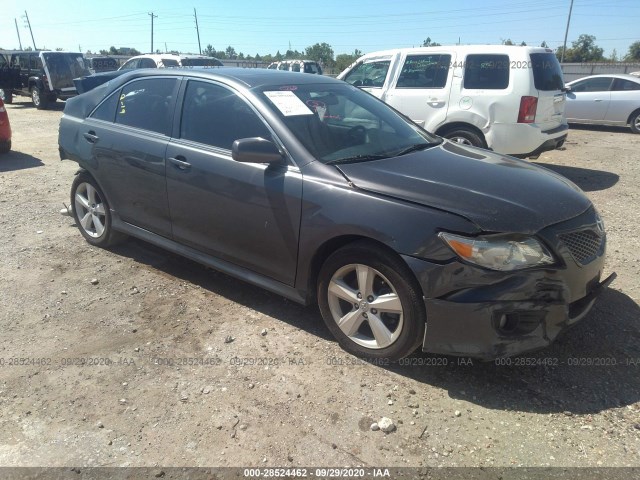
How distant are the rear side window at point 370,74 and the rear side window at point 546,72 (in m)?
2.24

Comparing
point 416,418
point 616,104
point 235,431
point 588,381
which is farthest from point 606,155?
point 235,431

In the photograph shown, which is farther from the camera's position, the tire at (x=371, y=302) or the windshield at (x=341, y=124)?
the windshield at (x=341, y=124)

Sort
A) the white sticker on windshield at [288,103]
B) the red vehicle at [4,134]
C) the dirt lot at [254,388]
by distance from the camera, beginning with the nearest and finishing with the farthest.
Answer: the dirt lot at [254,388], the white sticker on windshield at [288,103], the red vehicle at [4,134]

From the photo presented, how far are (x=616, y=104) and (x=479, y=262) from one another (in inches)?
487

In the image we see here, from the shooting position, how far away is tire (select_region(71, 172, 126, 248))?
458cm

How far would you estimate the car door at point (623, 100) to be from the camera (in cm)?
1225

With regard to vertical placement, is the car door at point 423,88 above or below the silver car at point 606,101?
above

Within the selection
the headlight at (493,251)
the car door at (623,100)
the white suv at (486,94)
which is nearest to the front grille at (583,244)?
the headlight at (493,251)

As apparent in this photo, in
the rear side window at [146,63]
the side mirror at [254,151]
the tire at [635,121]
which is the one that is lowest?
the tire at [635,121]

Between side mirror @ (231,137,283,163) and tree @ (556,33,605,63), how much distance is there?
66308 millimetres

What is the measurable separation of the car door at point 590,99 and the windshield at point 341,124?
417 inches

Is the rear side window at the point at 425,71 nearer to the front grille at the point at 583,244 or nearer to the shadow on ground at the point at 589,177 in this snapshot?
the shadow on ground at the point at 589,177

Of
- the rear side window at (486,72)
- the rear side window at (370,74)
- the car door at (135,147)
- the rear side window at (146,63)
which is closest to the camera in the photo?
the car door at (135,147)

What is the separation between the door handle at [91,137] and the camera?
438 centimetres
